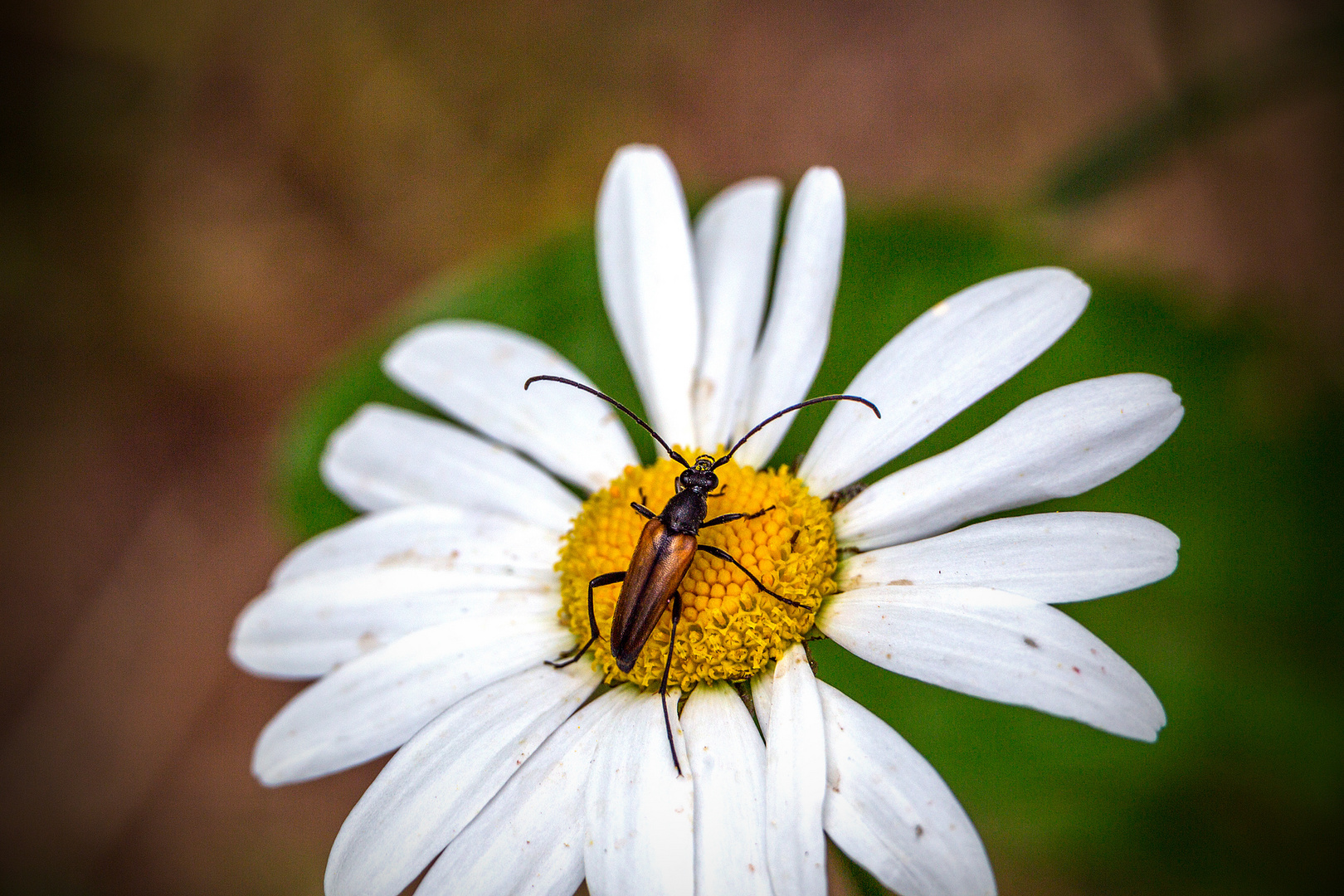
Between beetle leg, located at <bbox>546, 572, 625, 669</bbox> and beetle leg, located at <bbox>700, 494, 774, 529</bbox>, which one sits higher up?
beetle leg, located at <bbox>700, 494, 774, 529</bbox>

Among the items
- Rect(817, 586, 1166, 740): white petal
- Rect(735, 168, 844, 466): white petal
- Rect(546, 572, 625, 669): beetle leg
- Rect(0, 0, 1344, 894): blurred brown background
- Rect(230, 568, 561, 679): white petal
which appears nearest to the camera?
Rect(817, 586, 1166, 740): white petal

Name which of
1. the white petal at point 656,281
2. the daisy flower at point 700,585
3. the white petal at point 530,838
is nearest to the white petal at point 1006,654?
the daisy flower at point 700,585

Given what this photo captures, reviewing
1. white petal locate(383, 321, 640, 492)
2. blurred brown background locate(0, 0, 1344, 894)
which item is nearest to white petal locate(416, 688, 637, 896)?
white petal locate(383, 321, 640, 492)

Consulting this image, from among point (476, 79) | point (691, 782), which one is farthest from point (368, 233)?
point (691, 782)

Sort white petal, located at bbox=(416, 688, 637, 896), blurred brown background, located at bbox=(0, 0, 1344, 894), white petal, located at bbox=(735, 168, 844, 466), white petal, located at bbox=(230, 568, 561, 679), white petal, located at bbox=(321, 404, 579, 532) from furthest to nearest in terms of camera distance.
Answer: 1. blurred brown background, located at bbox=(0, 0, 1344, 894)
2. white petal, located at bbox=(321, 404, 579, 532)
3. white petal, located at bbox=(230, 568, 561, 679)
4. white petal, located at bbox=(735, 168, 844, 466)
5. white petal, located at bbox=(416, 688, 637, 896)

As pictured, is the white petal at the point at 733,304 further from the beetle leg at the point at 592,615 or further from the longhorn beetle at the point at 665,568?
the beetle leg at the point at 592,615

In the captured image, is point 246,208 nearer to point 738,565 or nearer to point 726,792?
point 738,565

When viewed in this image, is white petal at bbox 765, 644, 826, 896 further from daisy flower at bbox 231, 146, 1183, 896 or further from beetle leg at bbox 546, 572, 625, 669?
beetle leg at bbox 546, 572, 625, 669
